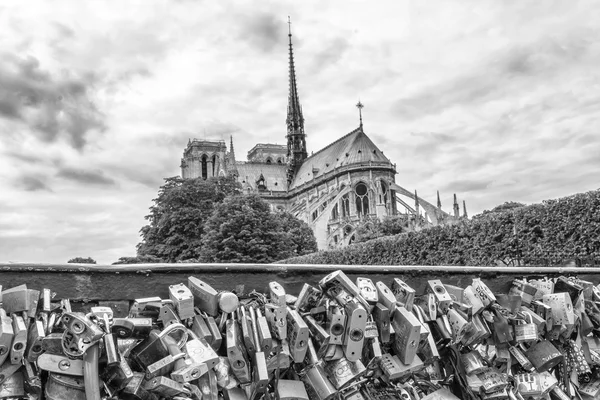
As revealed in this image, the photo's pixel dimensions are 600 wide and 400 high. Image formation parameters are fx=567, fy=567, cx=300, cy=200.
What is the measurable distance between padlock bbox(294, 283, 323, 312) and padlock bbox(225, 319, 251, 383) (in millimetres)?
400

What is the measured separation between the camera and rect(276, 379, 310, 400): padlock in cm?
289

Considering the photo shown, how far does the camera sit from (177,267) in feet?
9.55

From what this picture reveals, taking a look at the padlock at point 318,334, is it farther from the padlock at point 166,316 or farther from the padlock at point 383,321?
the padlock at point 166,316

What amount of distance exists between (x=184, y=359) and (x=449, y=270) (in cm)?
193

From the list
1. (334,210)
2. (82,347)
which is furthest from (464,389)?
(334,210)

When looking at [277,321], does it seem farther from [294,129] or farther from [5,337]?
[294,129]

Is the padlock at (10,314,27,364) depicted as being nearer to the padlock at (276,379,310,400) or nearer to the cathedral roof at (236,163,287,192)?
the padlock at (276,379,310,400)

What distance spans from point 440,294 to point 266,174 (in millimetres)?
117186

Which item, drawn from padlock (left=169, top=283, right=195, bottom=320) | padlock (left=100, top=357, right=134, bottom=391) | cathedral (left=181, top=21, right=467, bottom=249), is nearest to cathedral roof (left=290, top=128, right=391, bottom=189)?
cathedral (left=181, top=21, right=467, bottom=249)

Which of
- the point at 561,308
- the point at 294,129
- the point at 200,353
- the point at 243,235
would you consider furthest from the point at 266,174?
the point at 200,353

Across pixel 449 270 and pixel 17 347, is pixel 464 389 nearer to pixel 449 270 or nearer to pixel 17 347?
pixel 449 270

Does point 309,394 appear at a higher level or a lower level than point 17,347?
lower

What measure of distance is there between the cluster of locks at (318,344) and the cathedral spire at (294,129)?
111364 millimetres

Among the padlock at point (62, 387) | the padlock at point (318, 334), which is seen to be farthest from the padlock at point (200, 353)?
the padlock at point (318, 334)
